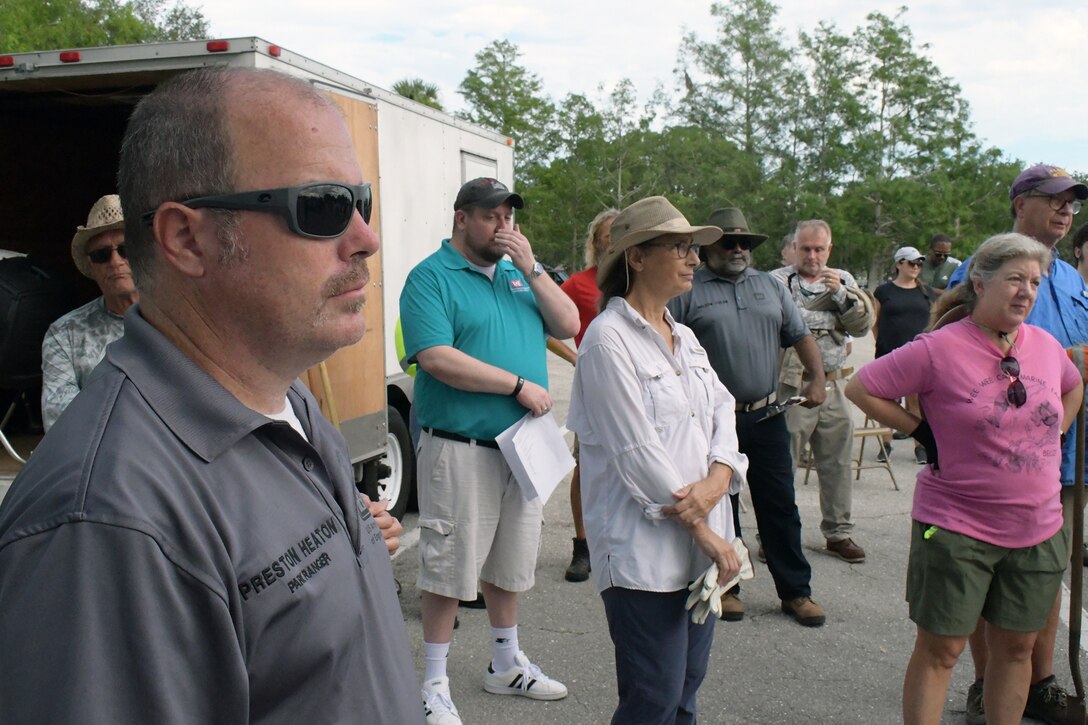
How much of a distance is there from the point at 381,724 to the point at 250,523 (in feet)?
1.20

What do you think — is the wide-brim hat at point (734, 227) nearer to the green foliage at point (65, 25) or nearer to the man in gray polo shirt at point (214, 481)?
the man in gray polo shirt at point (214, 481)

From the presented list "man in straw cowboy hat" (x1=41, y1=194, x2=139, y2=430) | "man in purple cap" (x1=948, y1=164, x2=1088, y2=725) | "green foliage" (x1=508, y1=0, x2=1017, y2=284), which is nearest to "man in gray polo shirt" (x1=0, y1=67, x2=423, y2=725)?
"man in straw cowboy hat" (x1=41, y1=194, x2=139, y2=430)

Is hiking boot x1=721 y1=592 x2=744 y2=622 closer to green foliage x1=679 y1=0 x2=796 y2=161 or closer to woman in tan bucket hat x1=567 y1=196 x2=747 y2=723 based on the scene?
woman in tan bucket hat x1=567 y1=196 x2=747 y2=723

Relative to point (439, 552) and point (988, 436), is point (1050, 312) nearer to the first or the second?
point (988, 436)

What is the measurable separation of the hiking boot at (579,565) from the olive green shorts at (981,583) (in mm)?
2516

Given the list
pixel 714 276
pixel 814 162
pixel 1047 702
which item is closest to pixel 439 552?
pixel 714 276

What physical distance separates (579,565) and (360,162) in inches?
106

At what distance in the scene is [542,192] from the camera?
32594mm

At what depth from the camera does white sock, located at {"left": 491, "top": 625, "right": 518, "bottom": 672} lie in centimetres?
391

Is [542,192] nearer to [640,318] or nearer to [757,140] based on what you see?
[757,140]

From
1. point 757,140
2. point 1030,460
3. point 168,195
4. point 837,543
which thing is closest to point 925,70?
point 757,140

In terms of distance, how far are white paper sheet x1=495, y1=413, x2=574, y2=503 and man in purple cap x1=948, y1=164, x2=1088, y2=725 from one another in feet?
5.80

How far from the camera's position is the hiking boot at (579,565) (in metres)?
5.34

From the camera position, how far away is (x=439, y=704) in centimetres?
358
